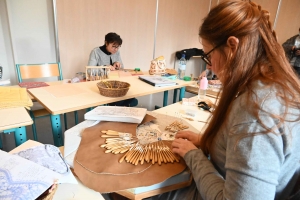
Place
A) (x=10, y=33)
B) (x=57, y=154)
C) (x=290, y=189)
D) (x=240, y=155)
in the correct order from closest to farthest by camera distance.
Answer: (x=240, y=155)
(x=290, y=189)
(x=57, y=154)
(x=10, y=33)

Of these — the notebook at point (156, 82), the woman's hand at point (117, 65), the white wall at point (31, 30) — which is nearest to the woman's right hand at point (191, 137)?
the notebook at point (156, 82)

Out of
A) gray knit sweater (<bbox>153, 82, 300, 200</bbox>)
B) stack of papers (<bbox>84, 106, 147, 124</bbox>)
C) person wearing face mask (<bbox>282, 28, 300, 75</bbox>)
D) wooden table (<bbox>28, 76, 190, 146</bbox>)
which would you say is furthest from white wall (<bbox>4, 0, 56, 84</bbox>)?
person wearing face mask (<bbox>282, 28, 300, 75</bbox>)

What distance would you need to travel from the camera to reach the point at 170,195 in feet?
2.76

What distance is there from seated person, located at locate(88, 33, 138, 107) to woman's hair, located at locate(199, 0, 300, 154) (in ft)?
6.67

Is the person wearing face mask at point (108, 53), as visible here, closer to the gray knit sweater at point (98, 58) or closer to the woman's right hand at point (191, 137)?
the gray knit sweater at point (98, 58)

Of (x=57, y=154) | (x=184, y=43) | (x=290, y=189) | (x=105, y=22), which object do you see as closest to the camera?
(x=290, y=189)

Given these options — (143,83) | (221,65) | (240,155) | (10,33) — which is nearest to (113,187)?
(240,155)

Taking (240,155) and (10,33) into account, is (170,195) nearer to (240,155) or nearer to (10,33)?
(240,155)

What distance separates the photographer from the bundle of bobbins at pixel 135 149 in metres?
0.80

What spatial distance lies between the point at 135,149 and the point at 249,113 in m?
0.50

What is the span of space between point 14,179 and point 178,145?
0.56 metres

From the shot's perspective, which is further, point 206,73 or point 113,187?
point 206,73

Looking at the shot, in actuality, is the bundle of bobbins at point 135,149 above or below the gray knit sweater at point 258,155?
below

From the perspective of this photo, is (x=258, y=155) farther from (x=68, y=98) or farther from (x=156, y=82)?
(x=156, y=82)
